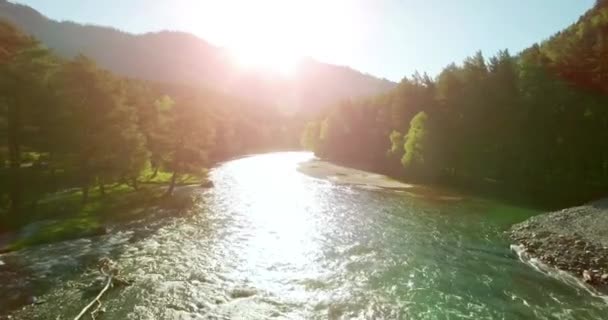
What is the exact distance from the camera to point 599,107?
53625mm

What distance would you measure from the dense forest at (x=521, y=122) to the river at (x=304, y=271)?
68.0 feet

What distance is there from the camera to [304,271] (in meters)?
27.1

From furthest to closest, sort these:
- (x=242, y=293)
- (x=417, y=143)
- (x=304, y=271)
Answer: (x=417, y=143) → (x=304, y=271) → (x=242, y=293)

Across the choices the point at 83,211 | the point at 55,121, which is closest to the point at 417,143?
the point at 83,211

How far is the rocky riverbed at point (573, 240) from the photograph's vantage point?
26344 millimetres

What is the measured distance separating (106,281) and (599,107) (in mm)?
67770

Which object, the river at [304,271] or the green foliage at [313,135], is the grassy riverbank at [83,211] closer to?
the river at [304,271]

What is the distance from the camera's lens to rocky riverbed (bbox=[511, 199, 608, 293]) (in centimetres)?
2634

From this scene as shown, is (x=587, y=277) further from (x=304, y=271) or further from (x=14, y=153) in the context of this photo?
(x=14, y=153)

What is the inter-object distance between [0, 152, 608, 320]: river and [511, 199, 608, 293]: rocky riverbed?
6.32 ft

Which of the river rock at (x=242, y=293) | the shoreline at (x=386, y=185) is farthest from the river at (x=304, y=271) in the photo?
the shoreline at (x=386, y=185)

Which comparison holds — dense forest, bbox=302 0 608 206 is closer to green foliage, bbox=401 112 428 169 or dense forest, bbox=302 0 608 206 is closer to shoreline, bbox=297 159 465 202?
green foliage, bbox=401 112 428 169

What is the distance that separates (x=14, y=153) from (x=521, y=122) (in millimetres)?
76693

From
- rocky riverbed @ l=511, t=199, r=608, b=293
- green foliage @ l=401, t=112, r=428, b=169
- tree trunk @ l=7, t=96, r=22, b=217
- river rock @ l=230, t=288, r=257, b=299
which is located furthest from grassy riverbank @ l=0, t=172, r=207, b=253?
green foliage @ l=401, t=112, r=428, b=169
